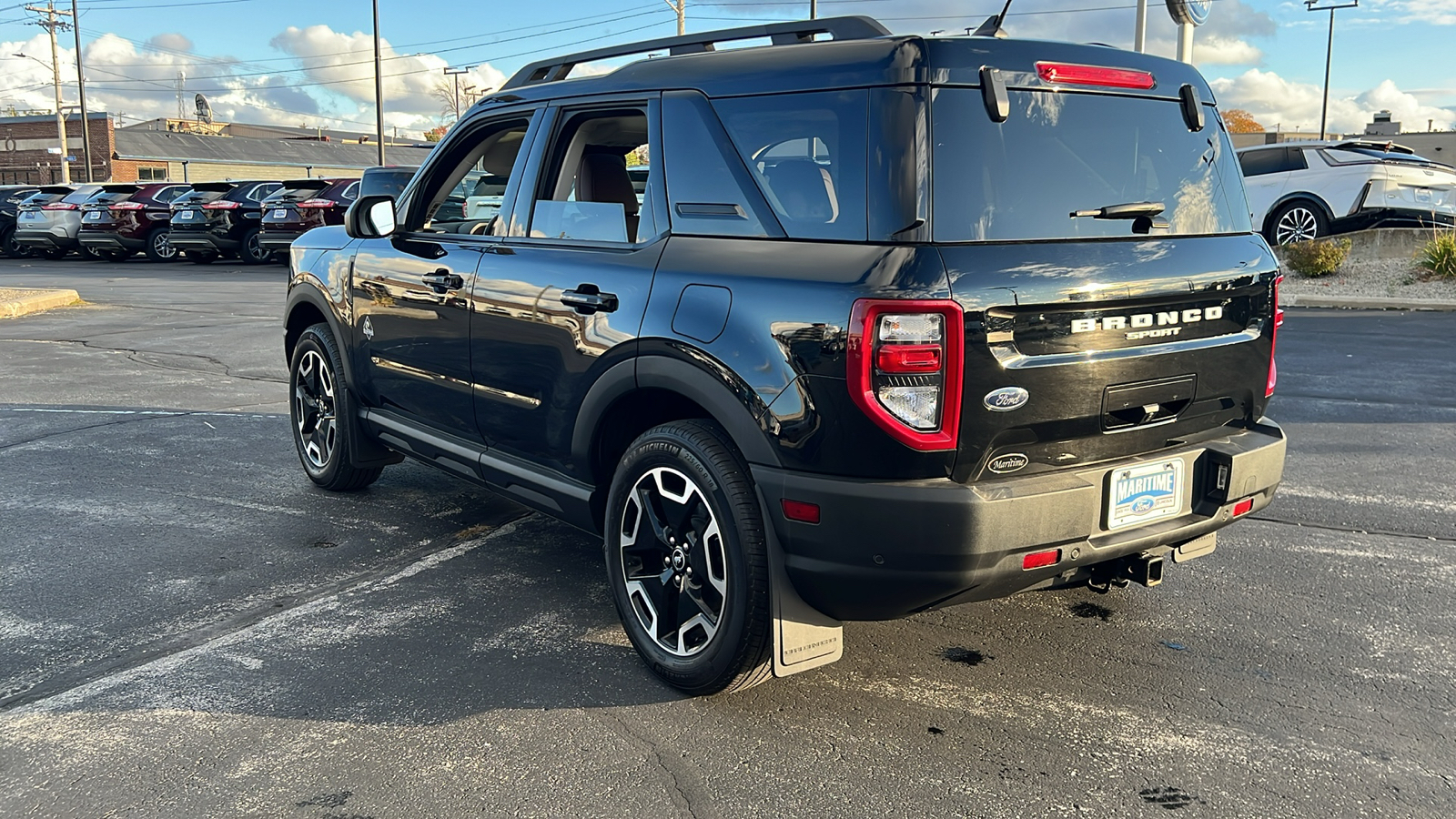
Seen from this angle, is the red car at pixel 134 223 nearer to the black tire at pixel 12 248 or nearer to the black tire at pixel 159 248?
the black tire at pixel 159 248

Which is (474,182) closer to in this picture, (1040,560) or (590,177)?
(590,177)

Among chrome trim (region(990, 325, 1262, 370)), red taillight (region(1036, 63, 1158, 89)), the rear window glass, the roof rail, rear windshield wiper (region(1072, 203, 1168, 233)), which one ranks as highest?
the roof rail

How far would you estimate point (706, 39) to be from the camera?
3.79 m

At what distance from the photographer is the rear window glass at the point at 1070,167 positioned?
2.99 m

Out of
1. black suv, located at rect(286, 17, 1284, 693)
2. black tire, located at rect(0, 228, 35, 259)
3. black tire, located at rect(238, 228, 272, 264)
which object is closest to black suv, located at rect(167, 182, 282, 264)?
black tire, located at rect(238, 228, 272, 264)

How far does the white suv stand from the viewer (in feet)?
51.2

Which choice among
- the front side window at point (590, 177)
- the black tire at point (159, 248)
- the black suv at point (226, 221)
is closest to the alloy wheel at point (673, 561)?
the front side window at point (590, 177)

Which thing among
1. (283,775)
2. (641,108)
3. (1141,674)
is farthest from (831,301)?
(283,775)

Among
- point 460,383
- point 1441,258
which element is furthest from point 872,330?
point 1441,258

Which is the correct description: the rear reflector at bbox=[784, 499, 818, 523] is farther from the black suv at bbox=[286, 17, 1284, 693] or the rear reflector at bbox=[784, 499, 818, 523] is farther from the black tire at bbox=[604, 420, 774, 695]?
the black tire at bbox=[604, 420, 774, 695]

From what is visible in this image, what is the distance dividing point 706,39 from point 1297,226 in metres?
15.1

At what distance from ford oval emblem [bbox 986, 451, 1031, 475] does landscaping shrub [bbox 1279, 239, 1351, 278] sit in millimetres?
14268

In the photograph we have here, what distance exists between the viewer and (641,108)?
377 cm

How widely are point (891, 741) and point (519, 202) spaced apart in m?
2.34
